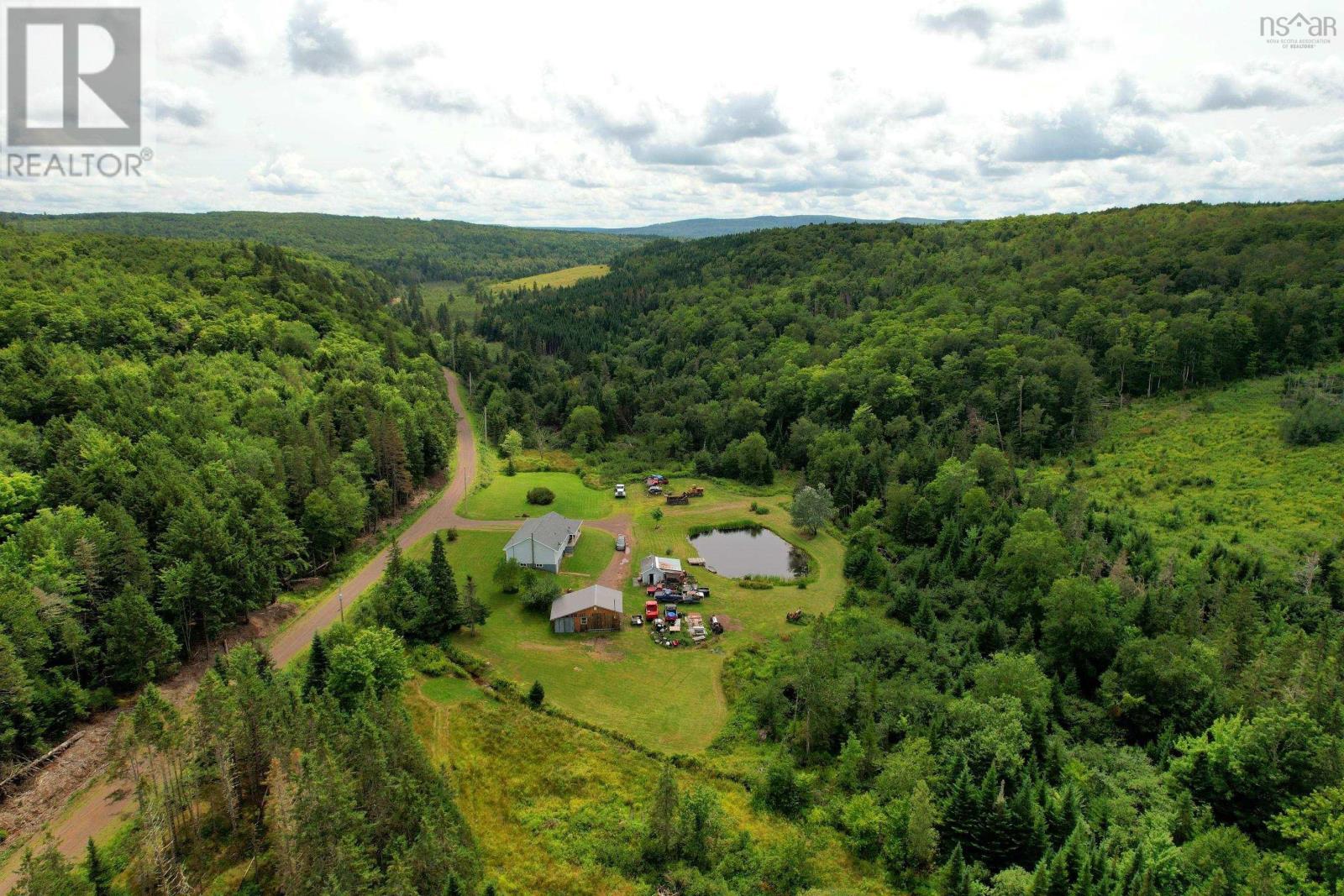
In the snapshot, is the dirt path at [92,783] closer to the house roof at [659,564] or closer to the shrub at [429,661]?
the shrub at [429,661]

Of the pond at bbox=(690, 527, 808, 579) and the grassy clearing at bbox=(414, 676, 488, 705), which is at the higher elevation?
the pond at bbox=(690, 527, 808, 579)

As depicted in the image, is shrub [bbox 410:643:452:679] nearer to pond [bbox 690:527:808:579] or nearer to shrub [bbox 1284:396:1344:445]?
pond [bbox 690:527:808:579]

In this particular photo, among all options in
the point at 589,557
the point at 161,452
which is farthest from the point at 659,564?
the point at 161,452

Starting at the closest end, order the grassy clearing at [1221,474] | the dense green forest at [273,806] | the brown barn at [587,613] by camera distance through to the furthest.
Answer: the dense green forest at [273,806]
the brown barn at [587,613]
the grassy clearing at [1221,474]

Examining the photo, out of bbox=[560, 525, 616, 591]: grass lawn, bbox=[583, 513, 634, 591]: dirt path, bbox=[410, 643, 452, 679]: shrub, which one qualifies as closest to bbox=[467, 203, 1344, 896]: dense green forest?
bbox=[583, 513, 634, 591]: dirt path

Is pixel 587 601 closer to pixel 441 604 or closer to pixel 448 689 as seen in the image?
pixel 441 604

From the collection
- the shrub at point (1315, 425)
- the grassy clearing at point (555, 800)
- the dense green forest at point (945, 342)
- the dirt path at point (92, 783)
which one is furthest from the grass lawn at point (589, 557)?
the shrub at point (1315, 425)
